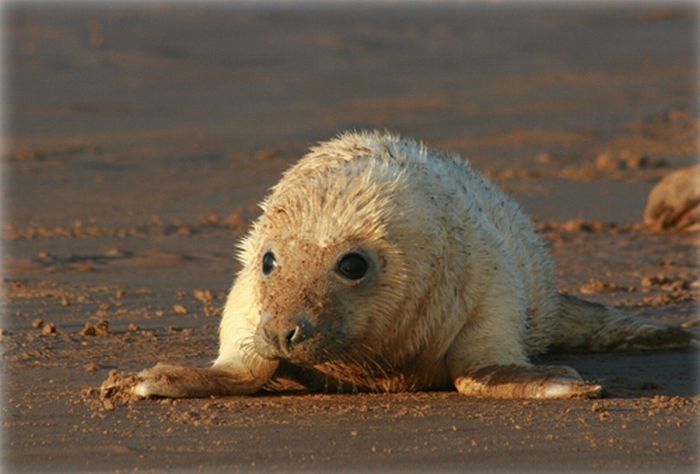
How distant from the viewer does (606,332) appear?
7.79 metres

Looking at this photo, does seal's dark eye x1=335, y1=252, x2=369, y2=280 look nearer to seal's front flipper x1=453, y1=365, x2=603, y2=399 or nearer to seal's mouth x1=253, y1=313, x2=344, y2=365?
seal's mouth x1=253, y1=313, x2=344, y2=365

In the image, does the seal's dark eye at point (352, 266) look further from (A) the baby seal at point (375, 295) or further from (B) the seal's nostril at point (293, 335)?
(B) the seal's nostril at point (293, 335)

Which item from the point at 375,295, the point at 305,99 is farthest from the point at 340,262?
the point at 305,99

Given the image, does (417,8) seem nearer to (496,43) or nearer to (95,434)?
(496,43)

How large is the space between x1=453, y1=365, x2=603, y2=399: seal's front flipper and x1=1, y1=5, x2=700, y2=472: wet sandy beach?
9cm

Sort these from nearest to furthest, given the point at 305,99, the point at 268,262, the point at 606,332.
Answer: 1. the point at 268,262
2. the point at 606,332
3. the point at 305,99

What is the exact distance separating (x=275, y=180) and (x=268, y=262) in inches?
323

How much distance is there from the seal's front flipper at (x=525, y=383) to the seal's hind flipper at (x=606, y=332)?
1218 mm

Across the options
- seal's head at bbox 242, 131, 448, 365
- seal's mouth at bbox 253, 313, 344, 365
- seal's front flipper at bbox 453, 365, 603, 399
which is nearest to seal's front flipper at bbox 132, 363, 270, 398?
seal's head at bbox 242, 131, 448, 365

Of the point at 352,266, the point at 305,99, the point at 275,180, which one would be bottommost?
the point at 352,266

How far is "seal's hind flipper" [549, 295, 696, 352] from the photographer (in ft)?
25.3

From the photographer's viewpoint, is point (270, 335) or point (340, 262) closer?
point (270, 335)

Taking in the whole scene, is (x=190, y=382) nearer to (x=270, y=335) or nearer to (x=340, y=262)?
(x=270, y=335)

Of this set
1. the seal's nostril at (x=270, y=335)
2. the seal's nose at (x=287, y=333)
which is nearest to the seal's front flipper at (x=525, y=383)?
the seal's nose at (x=287, y=333)
